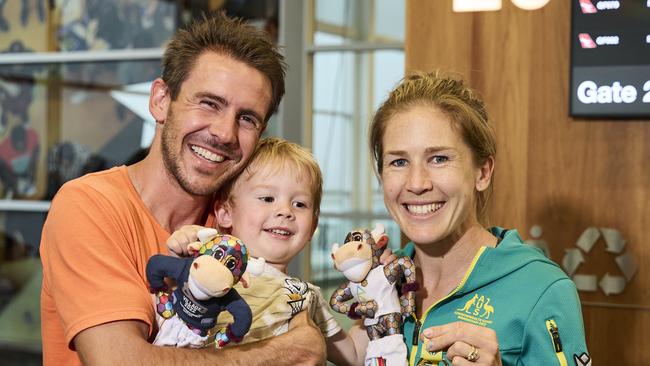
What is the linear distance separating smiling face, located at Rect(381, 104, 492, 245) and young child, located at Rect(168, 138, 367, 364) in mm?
301

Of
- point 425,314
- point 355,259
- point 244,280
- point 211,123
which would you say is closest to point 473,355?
point 425,314

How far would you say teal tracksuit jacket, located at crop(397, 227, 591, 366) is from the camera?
74.1 inches

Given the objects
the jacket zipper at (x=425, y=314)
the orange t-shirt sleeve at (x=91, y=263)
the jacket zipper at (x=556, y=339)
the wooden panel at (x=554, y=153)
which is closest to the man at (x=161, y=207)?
the orange t-shirt sleeve at (x=91, y=263)

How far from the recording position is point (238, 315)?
1903 mm

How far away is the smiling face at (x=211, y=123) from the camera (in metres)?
2.20

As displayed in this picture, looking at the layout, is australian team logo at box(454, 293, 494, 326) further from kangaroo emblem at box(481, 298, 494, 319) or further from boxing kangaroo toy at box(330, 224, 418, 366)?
boxing kangaroo toy at box(330, 224, 418, 366)

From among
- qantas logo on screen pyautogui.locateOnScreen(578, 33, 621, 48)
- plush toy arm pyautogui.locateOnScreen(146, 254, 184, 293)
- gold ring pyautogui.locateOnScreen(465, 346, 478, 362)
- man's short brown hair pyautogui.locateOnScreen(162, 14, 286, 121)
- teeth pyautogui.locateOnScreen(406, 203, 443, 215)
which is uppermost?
qantas logo on screen pyautogui.locateOnScreen(578, 33, 621, 48)

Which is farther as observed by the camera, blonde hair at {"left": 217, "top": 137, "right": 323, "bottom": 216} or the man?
blonde hair at {"left": 217, "top": 137, "right": 323, "bottom": 216}

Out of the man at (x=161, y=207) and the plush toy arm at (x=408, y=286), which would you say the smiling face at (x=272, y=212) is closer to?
the man at (x=161, y=207)

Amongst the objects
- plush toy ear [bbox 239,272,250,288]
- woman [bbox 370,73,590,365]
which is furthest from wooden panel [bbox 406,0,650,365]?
plush toy ear [bbox 239,272,250,288]

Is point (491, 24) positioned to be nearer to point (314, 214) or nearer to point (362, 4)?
point (314, 214)

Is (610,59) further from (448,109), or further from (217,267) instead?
Answer: (217,267)

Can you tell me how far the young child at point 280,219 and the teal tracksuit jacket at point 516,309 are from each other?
0.91 feet

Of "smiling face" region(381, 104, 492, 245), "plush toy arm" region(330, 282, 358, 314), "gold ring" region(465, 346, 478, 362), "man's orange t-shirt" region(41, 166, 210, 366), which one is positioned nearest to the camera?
"gold ring" region(465, 346, 478, 362)
